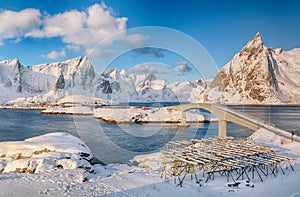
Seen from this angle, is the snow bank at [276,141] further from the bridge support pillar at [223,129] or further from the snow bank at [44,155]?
the snow bank at [44,155]

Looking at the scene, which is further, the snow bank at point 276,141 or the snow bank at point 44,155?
the snow bank at point 276,141

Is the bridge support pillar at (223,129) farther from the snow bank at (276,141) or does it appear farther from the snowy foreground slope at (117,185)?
the snowy foreground slope at (117,185)

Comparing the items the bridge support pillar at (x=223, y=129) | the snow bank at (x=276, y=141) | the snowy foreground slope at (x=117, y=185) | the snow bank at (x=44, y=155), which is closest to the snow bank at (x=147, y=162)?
the snow bank at (x=44, y=155)

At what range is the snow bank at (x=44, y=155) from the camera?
15.2 meters

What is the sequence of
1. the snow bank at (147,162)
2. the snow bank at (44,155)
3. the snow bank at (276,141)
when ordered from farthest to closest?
the snow bank at (276,141) < the snow bank at (147,162) < the snow bank at (44,155)

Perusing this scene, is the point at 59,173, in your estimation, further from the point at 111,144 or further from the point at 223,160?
the point at 111,144

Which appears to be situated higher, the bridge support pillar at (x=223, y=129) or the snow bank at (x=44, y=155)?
the bridge support pillar at (x=223, y=129)

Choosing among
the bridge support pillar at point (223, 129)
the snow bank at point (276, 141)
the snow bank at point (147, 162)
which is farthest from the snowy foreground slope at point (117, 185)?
the bridge support pillar at point (223, 129)

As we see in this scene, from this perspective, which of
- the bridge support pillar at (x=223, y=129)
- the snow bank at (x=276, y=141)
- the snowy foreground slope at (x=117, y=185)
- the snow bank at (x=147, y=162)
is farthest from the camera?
the bridge support pillar at (x=223, y=129)

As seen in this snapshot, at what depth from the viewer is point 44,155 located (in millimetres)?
17172

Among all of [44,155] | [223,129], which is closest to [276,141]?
[223,129]

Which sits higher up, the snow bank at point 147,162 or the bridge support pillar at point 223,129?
the bridge support pillar at point 223,129

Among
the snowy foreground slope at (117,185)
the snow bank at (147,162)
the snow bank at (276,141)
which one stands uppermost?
the snow bank at (276,141)

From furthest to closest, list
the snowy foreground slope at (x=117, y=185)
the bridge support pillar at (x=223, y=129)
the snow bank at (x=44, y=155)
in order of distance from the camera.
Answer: the bridge support pillar at (x=223, y=129), the snow bank at (x=44, y=155), the snowy foreground slope at (x=117, y=185)
